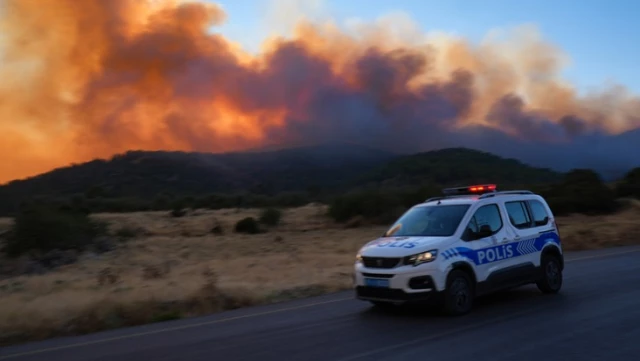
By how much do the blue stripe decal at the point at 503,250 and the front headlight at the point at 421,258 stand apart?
7.2 inches

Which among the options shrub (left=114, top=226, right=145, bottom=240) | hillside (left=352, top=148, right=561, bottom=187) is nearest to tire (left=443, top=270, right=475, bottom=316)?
shrub (left=114, top=226, right=145, bottom=240)

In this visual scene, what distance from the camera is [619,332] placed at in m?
8.55

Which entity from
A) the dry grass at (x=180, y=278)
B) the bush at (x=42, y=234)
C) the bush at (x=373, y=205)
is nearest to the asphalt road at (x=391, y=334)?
the dry grass at (x=180, y=278)

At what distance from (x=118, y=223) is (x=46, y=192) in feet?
175

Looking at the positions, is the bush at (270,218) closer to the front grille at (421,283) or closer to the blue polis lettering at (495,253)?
the blue polis lettering at (495,253)

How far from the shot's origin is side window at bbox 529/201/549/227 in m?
12.2

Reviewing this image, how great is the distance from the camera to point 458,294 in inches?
401

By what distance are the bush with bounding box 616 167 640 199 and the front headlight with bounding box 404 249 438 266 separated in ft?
154

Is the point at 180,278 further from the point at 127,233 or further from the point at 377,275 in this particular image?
the point at 127,233

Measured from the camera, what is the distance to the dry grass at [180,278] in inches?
496

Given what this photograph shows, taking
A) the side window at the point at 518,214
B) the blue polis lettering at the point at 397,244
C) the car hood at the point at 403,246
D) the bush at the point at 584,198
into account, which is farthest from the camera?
the bush at the point at 584,198

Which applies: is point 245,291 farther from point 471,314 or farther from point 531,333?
point 531,333

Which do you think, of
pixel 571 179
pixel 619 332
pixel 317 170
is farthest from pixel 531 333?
pixel 317 170

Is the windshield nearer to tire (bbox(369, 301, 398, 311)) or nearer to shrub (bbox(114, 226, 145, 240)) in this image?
tire (bbox(369, 301, 398, 311))
